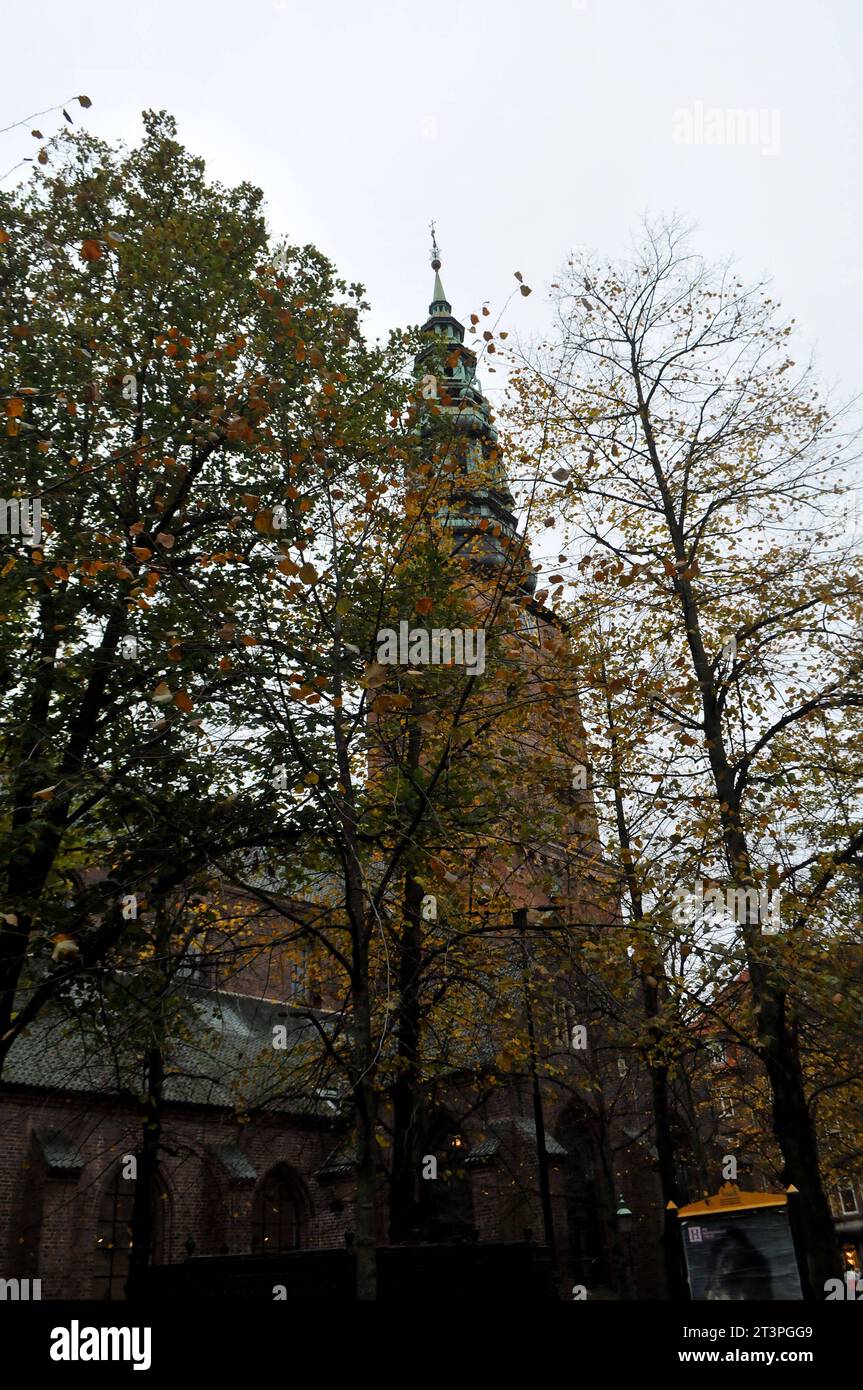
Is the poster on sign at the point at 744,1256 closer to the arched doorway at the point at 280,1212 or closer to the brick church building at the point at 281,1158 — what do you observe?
the brick church building at the point at 281,1158

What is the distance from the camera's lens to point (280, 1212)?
87.8 ft

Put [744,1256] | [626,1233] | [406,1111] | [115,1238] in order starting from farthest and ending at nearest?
1. [626,1233]
2. [115,1238]
3. [406,1111]
4. [744,1256]

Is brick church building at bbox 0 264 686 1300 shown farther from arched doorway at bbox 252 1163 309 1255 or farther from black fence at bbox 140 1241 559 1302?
black fence at bbox 140 1241 559 1302

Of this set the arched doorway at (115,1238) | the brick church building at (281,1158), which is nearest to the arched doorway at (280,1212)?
the brick church building at (281,1158)

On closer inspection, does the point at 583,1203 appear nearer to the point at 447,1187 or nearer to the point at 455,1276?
the point at 447,1187

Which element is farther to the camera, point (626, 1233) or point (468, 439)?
point (626, 1233)

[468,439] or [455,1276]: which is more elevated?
[468,439]

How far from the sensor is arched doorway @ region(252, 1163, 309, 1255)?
25.9m

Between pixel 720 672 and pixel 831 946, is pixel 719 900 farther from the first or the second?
pixel 720 672

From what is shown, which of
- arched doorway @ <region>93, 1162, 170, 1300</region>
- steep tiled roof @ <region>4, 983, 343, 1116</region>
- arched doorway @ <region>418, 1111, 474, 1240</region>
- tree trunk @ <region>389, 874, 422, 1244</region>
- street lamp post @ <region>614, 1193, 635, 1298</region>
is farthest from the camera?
arched doorway @ <region>418, 1111, 474, 1240</region>

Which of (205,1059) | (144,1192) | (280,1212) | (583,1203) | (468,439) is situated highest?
(468,439)

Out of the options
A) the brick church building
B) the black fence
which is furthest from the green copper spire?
the black fence

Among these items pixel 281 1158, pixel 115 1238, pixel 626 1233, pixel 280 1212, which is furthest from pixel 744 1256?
pixel 626 1233
